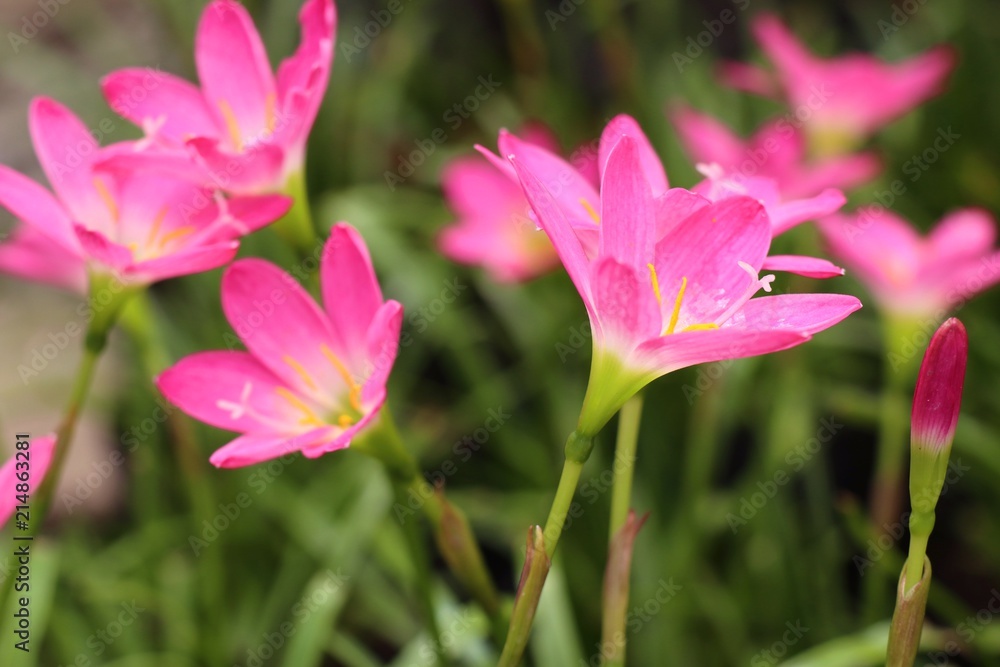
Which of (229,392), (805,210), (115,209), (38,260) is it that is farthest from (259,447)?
(38,260)

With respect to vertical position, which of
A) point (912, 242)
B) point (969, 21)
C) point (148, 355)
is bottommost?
point (148, 355)

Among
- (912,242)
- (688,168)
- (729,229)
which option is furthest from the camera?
(688,168)

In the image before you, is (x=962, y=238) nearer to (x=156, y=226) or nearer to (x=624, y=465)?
(x=624, y=465)

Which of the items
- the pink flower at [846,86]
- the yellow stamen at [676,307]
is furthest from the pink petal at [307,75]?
the pink flower at [846,86]

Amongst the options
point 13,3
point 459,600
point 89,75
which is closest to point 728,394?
point 459,600

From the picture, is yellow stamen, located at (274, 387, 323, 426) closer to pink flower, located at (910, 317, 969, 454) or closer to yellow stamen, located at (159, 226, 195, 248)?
yellow stamen, located at (159, 226, 195, 248)

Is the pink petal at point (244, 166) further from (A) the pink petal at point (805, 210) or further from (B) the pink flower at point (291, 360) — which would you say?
(A) the pink petal at point (805, 210)

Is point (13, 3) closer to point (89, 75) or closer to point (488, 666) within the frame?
point (89, 75)
